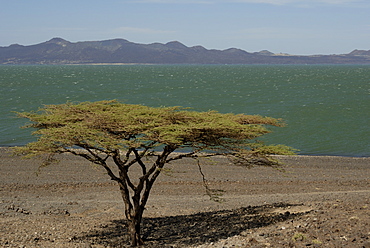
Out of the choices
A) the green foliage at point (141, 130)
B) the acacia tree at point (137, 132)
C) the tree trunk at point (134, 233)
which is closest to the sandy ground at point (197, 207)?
the tree trunk at point (134, 233)

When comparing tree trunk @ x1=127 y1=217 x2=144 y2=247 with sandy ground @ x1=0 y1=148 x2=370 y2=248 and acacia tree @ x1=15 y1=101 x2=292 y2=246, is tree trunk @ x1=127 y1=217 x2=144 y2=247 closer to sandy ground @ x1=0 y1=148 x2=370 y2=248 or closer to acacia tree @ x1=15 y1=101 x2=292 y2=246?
acacia tree @ x1=15 y1=101 x2=292 y2=246

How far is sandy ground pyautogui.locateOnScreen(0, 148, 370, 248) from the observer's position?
553 inches

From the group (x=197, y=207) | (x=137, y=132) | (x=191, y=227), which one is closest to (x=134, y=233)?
(x=191, y=227)

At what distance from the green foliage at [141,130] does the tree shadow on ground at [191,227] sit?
111 inches

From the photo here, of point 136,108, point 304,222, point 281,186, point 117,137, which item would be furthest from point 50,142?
point 281,186

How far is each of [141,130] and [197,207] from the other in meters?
7.85

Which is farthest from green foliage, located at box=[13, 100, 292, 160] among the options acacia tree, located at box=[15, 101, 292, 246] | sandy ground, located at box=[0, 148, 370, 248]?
sandy ground, located at box=[0, 148, 370, 248]

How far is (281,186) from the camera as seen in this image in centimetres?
2622

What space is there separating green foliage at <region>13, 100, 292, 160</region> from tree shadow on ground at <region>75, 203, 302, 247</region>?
281cm

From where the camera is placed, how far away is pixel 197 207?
2077 cm

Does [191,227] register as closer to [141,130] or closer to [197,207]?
[197,207]

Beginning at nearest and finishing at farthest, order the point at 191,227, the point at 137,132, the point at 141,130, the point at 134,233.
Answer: the point at 141,130 → the point at 137,132 → the point at 134,233 → the point at 191,227

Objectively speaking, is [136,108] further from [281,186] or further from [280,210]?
[281,186]

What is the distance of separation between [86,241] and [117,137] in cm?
404
